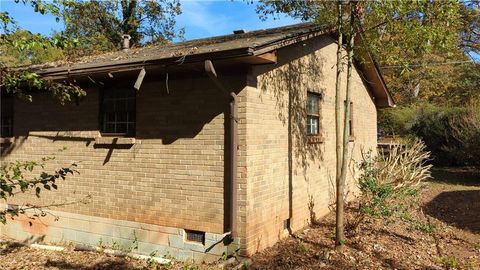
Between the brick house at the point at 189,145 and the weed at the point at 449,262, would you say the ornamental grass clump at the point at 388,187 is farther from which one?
the weed at the point at 449,262

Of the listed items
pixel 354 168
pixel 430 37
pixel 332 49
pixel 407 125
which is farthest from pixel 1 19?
pixel 407 125

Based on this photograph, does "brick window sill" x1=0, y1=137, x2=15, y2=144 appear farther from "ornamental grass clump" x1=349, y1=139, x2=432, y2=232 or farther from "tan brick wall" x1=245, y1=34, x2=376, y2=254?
"ornamental grass clump" x1=349, y1=139, x2=432, y2=232

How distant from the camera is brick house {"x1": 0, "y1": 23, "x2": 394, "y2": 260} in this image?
669 centimetres

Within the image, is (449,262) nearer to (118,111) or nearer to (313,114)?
(313,114)

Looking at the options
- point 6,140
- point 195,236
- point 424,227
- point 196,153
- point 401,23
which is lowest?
point 424,227

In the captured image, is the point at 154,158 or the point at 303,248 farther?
the point at 154,158

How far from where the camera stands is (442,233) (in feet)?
28.0

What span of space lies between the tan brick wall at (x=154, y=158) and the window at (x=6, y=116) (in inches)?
49.0

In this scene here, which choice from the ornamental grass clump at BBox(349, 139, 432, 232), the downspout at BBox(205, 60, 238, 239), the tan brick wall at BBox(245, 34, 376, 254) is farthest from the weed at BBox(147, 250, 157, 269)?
the ornamental grass clump at BBox(349, 139, 432, 232)

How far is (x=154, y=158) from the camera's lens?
7508 mm

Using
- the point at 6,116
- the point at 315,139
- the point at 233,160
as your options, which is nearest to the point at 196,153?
the point at 233,160

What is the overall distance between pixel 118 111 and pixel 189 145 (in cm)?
199

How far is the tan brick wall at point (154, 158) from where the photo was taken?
695cm

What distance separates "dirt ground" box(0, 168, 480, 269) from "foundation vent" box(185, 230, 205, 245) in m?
0.47
